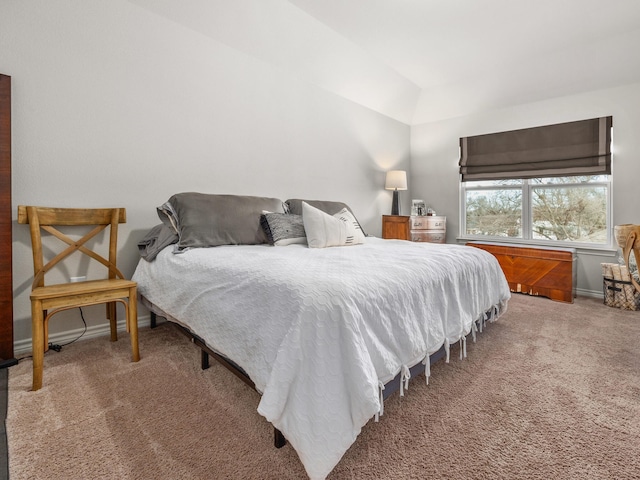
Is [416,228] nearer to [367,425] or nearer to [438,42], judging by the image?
[438,42]

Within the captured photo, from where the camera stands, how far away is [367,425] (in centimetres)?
139

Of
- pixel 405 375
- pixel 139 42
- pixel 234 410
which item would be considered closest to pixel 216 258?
pixel 234 410

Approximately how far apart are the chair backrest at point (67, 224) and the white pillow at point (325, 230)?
134cm

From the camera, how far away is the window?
147 inches

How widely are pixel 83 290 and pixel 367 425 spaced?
1.66m

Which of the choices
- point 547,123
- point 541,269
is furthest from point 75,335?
point 547,123

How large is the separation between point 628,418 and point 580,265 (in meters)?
2.92

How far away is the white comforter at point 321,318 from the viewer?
40.9 inches

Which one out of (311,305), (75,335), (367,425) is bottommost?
(367,425)

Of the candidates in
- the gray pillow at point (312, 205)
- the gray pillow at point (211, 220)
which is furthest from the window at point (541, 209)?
the gray pillow at point (211, 220)

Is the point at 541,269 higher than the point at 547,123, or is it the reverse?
the point at 547,123

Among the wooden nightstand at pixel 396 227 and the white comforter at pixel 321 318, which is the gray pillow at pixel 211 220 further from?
the wooden nightstand at pixel 396 227

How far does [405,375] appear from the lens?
1.39m

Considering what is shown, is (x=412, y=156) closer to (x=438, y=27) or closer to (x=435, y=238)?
(x=435, y=238)
